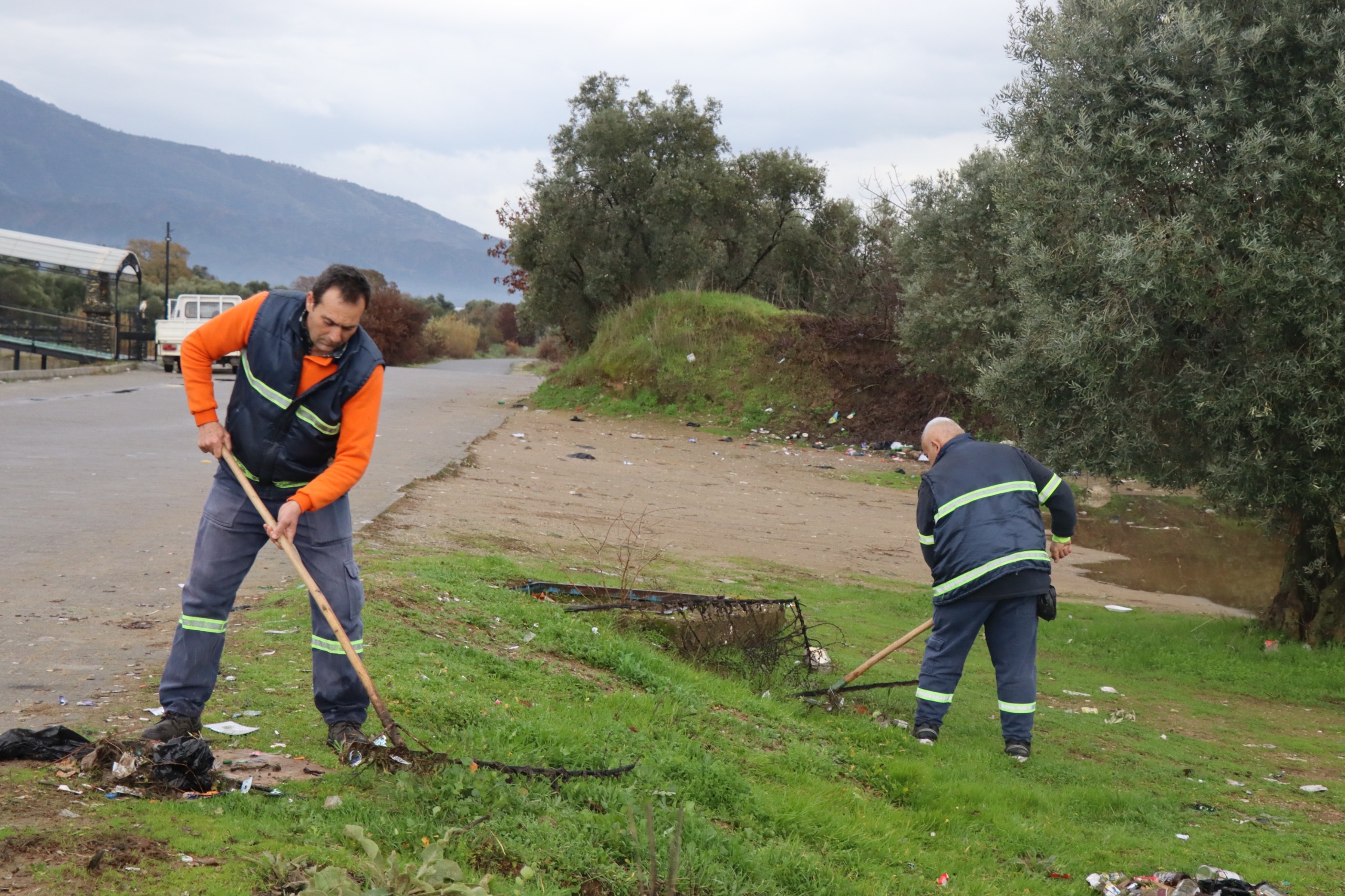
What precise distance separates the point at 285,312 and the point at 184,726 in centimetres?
168

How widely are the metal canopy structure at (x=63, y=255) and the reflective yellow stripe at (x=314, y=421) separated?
125 ft

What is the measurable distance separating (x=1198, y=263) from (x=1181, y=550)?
887 cm

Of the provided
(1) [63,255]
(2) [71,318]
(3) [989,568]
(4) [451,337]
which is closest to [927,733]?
(3) [989,568]

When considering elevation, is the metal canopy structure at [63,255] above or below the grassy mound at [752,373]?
above

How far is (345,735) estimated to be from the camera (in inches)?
168

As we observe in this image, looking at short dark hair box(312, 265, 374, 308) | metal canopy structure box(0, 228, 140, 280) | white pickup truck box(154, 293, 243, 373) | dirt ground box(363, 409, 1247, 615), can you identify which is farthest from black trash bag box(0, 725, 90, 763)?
metal canopy structure box(0, 228, 140, 280)

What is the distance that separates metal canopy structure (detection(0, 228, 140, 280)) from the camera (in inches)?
1473

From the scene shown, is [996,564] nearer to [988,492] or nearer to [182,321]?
[988,492]

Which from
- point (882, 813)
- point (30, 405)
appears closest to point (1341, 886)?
point (882, 813)

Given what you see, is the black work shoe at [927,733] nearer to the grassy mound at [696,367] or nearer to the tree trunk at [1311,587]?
the tree trunk at [1311,587]

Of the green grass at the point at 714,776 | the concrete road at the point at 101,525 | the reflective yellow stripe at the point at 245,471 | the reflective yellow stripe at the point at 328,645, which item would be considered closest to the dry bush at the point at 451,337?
the concrete road at the point at 101,525

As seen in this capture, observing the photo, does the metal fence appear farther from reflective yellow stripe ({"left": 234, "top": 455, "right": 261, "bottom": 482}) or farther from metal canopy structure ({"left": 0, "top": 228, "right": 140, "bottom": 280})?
reflective yellow stripe ({"left": 234, "top": 455, "right": 261, "bottom": 482})

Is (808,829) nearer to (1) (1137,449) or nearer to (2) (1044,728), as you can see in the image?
(2) (1044,728)

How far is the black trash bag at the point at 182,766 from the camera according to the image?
11.9ft
